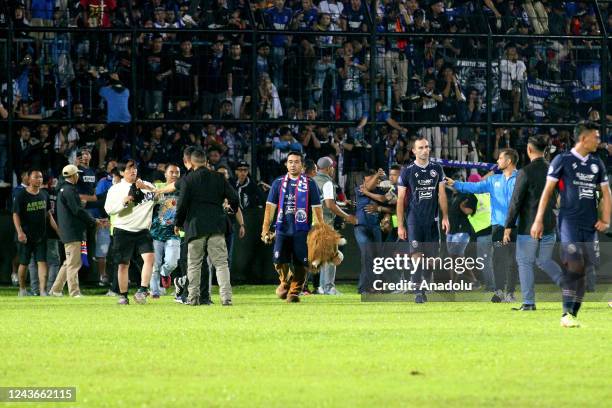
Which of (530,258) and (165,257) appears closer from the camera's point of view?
(530,258)

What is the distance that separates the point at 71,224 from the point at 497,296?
671 centimetres

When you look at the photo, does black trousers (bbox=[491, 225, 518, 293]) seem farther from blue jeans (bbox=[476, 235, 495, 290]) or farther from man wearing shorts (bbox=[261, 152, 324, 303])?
man wearing shorts (bbox=[261, 152, 324, 303])

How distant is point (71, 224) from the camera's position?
2212cm

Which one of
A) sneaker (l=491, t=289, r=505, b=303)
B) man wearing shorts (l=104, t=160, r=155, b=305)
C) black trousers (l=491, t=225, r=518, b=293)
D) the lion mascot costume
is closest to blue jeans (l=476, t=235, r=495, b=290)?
black trousers (l=491, t=225, r=518, b=293)

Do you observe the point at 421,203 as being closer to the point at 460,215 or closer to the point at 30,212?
the point at 460,215

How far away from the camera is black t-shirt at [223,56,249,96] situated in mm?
25141

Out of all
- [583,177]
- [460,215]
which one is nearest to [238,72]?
[460,215]

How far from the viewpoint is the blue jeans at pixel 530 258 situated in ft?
56.4

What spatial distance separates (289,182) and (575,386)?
10263 mm

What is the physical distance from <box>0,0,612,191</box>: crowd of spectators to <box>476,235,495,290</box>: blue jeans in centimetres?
468

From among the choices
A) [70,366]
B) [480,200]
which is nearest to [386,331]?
[70,366]

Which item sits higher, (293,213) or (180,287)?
(293,213)

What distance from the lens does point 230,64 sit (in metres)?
25.2

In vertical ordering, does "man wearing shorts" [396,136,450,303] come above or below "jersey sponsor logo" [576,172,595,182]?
below
